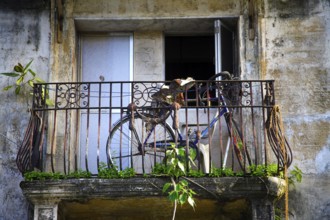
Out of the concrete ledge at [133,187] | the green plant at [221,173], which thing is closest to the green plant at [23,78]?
the concrete ledge at [133,187]

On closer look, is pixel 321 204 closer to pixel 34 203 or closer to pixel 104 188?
pixel 104 188

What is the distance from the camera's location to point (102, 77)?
40.2ft

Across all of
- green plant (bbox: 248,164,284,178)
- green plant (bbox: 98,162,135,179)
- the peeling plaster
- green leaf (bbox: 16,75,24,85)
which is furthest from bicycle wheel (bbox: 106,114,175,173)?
the peeling plaster

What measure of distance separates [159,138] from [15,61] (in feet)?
6.89

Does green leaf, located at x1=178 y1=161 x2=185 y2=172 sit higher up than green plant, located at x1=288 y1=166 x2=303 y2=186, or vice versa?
green leaf, located at x1=178 y1=161 x2=185 y2=172

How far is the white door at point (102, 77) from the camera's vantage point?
12.0m

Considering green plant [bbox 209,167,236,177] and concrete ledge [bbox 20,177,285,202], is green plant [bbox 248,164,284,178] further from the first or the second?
green plant [bbox 209,167,236,177]

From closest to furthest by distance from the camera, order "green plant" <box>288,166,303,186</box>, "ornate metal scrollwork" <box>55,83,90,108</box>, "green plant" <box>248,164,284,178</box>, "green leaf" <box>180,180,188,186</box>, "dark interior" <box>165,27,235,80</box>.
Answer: "green leaf" <box>180,180,188,186</box> → "green plant" <box>248,164,284,178</box> → "ornate metal scrollwork" <box>55,83,90,108</box> → "green plant" <box>288,166,303,186</box> → "dark interior" <box>165,27,235,80</box>

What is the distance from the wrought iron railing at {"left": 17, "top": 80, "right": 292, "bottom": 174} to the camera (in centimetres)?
1091

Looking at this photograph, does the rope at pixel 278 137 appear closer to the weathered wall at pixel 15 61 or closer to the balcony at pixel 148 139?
the balcony at pixel 148 139

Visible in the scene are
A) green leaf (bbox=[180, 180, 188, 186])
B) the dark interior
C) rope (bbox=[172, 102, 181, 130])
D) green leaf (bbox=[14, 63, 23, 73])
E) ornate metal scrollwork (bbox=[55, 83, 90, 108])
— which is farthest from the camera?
the dark interior

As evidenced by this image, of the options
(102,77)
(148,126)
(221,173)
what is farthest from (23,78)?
(221,173)

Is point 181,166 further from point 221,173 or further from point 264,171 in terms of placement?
point 264,171

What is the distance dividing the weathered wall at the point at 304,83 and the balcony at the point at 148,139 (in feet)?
0.93
